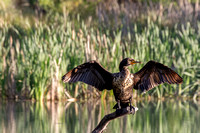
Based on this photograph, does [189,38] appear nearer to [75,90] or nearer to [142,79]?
[75,90]

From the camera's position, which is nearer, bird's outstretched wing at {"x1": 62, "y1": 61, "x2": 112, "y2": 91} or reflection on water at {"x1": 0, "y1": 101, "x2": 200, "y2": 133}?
bird's outstretched wing at {"x1": 62, "y1": 61, "x2": 112, "y2": 91}

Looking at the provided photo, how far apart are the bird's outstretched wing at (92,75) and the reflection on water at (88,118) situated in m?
2.54

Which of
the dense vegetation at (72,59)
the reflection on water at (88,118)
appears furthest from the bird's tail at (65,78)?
the dense vegetation at (72,59)

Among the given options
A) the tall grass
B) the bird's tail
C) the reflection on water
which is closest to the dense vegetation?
the tall grass

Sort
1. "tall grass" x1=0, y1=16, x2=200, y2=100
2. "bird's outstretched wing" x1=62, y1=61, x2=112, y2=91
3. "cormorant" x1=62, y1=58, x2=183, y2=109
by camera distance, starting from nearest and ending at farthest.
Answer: "cormorant" x1=62, y1=58, x2=183, y2=109 → "bird's outstretched wing" x1=62, y1=61, x2=112, y2=91 → "tall grass" x1=0, y1=16, x2=200, y2=100

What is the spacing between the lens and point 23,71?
9930mm

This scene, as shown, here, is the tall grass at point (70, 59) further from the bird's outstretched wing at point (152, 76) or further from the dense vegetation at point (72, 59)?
the bird's outstretched wing at point (152, 76)

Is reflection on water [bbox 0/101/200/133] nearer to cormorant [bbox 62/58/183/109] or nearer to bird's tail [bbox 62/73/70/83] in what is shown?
cormorant [bbox 62/58/183/109]

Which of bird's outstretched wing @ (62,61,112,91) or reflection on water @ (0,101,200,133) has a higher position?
bird's outstretched wing @ (62,61,112,91)

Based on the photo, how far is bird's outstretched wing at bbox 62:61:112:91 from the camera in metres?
5.28

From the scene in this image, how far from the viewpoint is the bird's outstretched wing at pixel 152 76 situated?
5.30 m

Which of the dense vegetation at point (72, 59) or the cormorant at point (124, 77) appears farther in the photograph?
the dense vegetation at point (72, 59)

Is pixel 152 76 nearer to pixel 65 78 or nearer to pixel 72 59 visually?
pixel 65 78

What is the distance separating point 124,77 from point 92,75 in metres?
0.53
